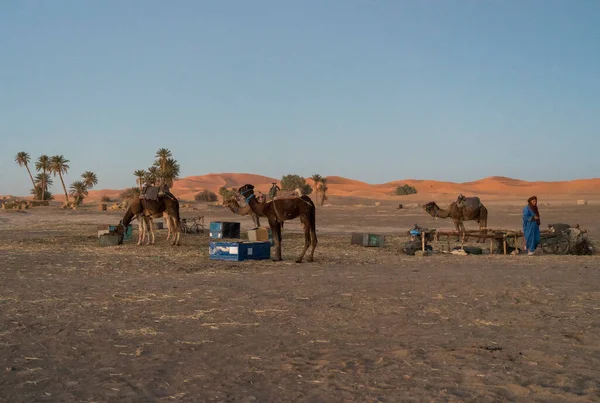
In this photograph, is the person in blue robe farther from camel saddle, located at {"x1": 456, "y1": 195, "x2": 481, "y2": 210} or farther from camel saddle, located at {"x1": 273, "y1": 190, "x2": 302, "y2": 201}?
camel saddle, located at {"x1": 273, "y1": 190, "x2": 302, "y2": 201}

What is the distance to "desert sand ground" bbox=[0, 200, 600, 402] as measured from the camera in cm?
523

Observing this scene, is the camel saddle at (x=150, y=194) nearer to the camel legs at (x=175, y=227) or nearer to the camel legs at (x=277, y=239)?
the camel legs at (x=175, y=227)

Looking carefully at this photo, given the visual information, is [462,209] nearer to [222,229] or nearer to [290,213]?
[222,229]

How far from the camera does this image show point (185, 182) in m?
192

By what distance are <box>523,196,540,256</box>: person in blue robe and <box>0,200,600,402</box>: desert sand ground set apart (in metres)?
4.08

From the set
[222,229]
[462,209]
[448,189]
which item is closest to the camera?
[222,229]

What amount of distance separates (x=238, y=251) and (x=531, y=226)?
8.82 meters

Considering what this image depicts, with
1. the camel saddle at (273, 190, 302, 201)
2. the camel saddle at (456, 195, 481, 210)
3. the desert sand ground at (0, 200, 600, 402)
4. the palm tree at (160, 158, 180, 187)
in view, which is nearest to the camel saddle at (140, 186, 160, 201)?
the camel saddle at (273, 190, 302, 201)

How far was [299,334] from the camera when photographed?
23.8 feet

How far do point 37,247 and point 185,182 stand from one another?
175 m

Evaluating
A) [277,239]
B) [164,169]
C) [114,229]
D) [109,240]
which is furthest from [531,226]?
[164,169]

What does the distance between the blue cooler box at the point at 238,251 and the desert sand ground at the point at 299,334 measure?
1.75 meters

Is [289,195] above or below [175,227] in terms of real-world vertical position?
above

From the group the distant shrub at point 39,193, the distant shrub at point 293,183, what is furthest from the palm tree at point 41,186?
the distant shrub at point 293,183
